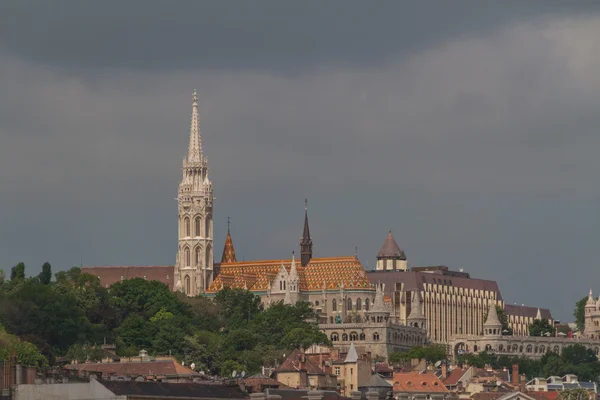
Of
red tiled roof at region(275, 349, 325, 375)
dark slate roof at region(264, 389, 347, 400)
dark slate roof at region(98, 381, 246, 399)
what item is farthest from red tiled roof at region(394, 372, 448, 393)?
dark slate roof at region(98, 381, 246, 399)

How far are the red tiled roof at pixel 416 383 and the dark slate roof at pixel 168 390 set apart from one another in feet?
184

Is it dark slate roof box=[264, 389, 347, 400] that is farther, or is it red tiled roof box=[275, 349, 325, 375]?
red tiled roof box=[275, 349, 325, 375]

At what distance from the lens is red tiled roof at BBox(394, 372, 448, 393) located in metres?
178


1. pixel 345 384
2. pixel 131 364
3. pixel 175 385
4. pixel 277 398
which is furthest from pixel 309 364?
pixel 175 385

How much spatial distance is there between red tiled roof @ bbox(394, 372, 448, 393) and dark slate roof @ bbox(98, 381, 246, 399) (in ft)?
184

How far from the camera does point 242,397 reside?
122 metres

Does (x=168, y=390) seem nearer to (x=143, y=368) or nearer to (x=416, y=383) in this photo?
(x=143, y=368)

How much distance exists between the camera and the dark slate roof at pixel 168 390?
352ft

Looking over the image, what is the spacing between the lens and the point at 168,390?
112 meters

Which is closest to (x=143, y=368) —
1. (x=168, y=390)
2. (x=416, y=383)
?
(x=416, y=383)

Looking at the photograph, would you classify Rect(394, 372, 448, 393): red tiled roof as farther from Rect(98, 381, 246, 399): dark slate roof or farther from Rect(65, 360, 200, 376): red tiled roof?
Rect(98, 381, 246, 399): dark slate roof

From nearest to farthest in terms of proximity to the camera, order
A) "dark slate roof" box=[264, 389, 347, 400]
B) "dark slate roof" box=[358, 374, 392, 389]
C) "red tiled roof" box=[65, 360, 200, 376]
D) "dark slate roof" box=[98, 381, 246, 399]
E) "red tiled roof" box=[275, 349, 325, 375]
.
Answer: "dark slate roof" box=[98, 381, 246, 399] < "dark slate roof" box=[264, 389, 347, 400] < "red tiled roof" box=[65, 360, 200, 376] < "dark slate roof" box=[358, 374, 392, 389] < "red tiled roof" box=[275, 349, 325, 375]

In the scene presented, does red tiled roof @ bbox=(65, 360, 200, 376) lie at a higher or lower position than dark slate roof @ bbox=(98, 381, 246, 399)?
higher

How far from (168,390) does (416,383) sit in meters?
71.0
